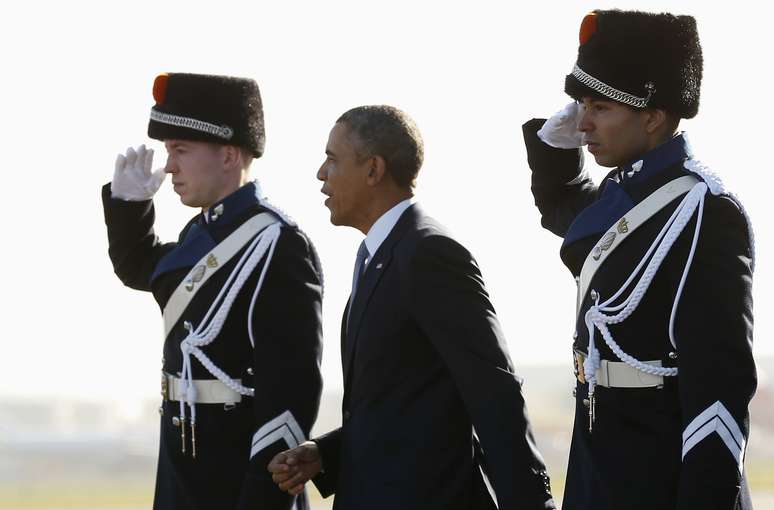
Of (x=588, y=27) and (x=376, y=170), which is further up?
(x=588, y=27)

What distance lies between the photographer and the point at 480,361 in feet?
12.2

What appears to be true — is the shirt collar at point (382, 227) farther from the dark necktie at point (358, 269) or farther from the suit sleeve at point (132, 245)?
the suit sleeve at point (132, 245)

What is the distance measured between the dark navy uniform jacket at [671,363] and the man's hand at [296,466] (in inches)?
28.0

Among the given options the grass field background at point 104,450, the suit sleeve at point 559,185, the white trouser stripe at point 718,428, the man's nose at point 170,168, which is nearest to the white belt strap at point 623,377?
the white trouser stripe at point 718,428

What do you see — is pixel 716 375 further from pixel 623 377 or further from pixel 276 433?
pixel 276 433

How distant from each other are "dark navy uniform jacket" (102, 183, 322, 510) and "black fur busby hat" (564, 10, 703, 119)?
41.1 inches

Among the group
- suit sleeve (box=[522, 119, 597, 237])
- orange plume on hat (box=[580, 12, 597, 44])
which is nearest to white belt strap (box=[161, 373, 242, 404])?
suit sleeve (box=[522, 119, 597, 237])

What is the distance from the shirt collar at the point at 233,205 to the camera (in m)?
4.60

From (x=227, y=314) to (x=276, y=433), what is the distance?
0.42 metres

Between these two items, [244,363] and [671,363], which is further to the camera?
[244,363]

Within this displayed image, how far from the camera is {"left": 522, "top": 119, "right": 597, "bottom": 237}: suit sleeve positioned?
14.2 ft

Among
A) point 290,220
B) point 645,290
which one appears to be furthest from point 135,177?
point 645,290

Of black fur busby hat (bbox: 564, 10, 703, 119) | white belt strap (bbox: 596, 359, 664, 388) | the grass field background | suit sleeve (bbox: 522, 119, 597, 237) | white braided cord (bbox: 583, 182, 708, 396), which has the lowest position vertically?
the grass field background

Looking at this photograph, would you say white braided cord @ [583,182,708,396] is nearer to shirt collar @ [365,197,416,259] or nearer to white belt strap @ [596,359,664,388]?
white belt strap @ [596,359,664,388]
